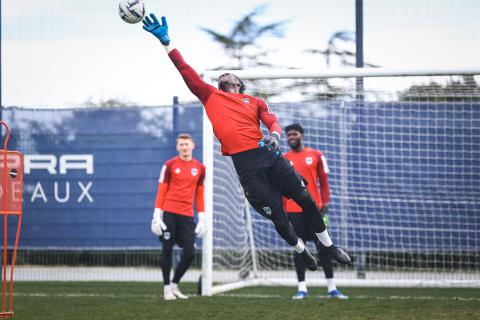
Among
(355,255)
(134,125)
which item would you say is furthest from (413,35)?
(134,125)

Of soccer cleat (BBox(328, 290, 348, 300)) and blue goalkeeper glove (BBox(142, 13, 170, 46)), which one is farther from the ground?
blue goalkeeper glove (BBox(142, 13, 170, 46))

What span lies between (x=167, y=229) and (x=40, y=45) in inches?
268

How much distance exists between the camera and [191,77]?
8.18 metres

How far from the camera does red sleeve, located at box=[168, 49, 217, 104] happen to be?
26.8ft

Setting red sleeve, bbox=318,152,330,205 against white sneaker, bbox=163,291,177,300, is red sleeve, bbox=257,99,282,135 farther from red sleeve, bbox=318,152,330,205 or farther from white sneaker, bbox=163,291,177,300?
white sneaker, bbox=163,291,177,300

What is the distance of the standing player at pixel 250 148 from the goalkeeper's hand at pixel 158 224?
3146mm

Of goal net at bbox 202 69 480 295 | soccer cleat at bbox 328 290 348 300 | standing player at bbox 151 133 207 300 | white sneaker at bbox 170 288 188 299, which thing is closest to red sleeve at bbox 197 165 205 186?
standing player at bbox 151 133 207 300

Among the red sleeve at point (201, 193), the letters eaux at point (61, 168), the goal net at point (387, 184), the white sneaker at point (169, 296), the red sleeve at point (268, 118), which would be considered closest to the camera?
the red sleeve at point (268, 118)

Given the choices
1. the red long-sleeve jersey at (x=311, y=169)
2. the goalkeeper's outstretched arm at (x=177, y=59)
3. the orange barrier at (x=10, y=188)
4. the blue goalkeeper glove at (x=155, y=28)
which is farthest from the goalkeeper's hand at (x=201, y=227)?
the blue goalkeeper glove at (x=155, y=28)

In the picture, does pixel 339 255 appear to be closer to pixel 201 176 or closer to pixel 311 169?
pixel 311 169

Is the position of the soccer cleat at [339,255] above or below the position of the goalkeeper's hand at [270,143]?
below

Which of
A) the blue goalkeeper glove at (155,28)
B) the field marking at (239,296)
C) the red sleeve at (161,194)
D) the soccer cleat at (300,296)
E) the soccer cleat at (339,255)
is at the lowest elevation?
the field marking at (239,296)

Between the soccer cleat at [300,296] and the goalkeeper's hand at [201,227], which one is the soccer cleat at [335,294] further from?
the goalkeeper's hand at [201,227]

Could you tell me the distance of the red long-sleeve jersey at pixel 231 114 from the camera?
8.02 metres
